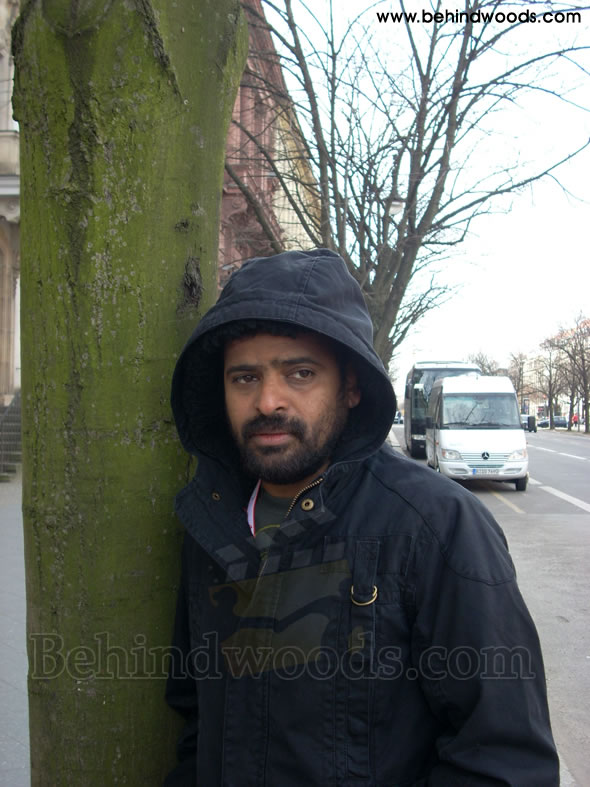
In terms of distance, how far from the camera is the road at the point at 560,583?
429 centimetres

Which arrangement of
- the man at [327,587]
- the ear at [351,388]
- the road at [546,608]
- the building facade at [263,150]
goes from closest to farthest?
the man at [327,587], the ear at [351,388], the road at [546,608], the building facade at [263,150]

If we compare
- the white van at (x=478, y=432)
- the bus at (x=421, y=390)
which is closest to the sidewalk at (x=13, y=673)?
the white van at (x=478, y=432)

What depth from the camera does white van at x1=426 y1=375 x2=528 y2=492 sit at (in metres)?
15.9

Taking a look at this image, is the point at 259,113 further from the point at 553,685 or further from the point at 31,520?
the point at 31,520

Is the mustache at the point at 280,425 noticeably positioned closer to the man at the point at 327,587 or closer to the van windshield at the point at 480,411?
the man at the point at 327,587

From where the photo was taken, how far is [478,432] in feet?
53.8

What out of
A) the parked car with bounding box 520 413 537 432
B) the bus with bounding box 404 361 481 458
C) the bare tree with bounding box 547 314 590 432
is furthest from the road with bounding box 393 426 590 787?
the bare tree with bounding box 547 314 590 432

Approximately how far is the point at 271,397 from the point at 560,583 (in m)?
6.97

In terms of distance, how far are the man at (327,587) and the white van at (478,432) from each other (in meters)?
14.7

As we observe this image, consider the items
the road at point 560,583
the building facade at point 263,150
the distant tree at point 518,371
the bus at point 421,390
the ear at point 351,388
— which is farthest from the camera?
the distant tree at point 518,371

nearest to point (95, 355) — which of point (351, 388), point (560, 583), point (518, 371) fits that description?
point (351, 388)

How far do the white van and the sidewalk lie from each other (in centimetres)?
1055

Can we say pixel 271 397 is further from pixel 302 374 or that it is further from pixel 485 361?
pixel 485 361

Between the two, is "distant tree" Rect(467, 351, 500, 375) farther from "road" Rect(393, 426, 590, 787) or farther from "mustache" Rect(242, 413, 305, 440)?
"mustache" Rect(242, 413, 305, 440)
